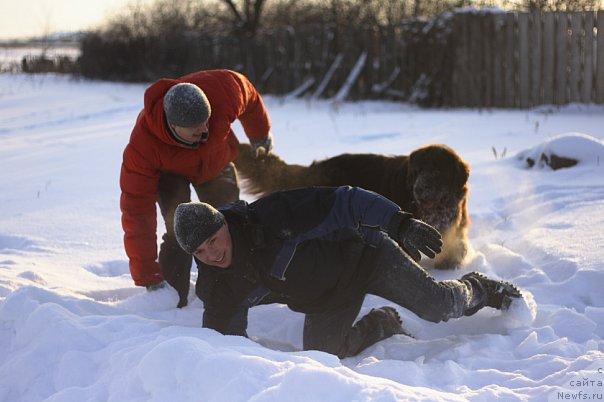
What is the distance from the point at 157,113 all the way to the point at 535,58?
9.08 m

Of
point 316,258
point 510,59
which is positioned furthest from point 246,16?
point 316,258

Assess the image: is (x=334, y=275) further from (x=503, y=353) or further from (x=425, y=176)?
(x=425, y=176)

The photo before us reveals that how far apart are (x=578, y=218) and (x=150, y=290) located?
3170 millimetres

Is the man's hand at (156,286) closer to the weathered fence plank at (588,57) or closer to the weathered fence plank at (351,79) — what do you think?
the weathered fence plank at (588,57)

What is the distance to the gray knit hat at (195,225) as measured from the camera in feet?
8.80

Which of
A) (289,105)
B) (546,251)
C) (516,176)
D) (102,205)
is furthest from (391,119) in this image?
(546,251)

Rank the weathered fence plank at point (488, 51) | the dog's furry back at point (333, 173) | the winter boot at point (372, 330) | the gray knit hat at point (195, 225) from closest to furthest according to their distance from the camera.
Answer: the gray knit hat at point (195, 225) → the winter boot at point (372, 330) → the dog's furry back at point (333, 173) → the weathered fence plank at point (488, 51)

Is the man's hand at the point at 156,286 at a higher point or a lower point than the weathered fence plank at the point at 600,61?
lower

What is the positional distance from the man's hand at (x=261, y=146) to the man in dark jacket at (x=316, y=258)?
59.1 inches

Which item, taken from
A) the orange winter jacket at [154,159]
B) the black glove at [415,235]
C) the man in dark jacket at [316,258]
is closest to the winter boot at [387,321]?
the man in dark jacket at [316,258]

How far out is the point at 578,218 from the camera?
4945mm

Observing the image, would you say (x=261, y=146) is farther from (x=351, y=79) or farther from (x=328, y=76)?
(x=328, y=76)

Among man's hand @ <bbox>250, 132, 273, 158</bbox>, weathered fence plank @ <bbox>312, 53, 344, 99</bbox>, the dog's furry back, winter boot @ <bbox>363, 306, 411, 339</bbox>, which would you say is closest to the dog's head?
the dog's furry back

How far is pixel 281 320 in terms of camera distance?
371cm
